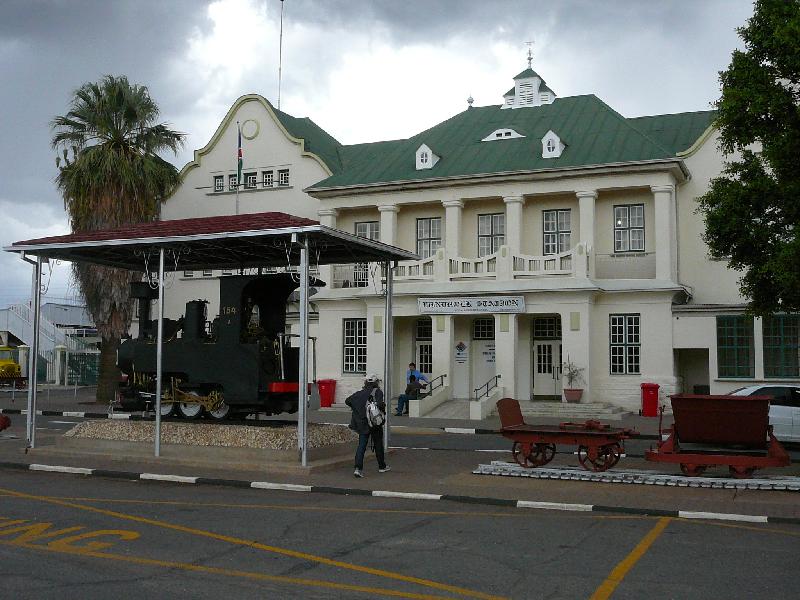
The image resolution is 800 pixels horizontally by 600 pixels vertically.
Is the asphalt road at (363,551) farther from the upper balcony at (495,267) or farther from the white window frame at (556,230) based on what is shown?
the white window frame at (556,230)

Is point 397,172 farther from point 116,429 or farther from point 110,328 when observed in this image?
point 116,429

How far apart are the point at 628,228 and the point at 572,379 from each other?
20.0 feet

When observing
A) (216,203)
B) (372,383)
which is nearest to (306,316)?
(372,383)

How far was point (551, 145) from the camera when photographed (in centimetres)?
3244

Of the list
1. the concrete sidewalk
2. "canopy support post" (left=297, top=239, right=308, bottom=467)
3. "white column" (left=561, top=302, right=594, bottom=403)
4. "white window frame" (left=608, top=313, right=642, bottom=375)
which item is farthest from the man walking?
"white window frame" (left=608, top=313, right=642, bottom=375)

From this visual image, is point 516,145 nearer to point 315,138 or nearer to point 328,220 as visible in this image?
point 328,220

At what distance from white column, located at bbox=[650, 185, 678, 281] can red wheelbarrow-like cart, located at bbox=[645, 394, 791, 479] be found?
16.9 meters

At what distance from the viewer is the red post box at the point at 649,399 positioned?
2909 centimetres

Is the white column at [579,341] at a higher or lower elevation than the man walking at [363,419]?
higher

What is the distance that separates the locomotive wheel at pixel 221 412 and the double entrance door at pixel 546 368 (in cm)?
1719

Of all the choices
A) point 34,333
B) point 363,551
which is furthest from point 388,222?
point 363,551

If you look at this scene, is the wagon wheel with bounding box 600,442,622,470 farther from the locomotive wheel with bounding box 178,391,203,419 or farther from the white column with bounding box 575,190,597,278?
the white column with bounding box 575,190,597,278

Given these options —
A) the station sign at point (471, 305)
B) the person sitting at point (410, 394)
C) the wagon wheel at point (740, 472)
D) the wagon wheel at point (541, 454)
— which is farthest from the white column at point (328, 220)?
the wagon wheel at point (740, 472)

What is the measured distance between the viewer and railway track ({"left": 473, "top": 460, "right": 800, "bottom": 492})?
42.9 feet
